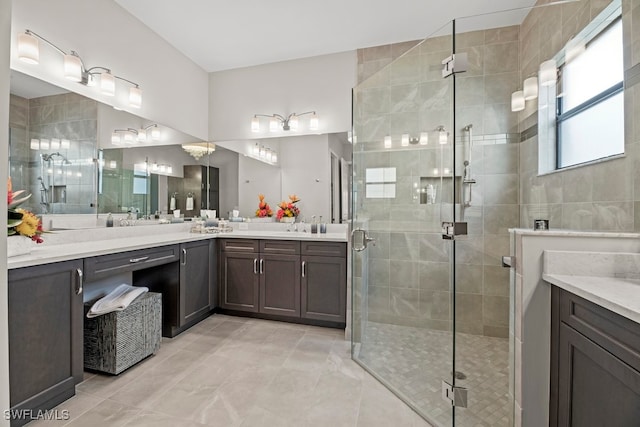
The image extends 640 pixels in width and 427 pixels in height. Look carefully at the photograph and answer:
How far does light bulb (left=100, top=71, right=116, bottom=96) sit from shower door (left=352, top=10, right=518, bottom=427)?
2.18 meters

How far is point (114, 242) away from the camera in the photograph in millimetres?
2246

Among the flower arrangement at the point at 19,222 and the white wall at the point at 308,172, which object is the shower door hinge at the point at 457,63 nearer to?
the white wall at the point at 308,172

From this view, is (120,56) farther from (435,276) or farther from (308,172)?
(435,276)

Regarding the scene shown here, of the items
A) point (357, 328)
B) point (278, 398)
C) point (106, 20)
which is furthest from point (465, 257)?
point (106, 20)

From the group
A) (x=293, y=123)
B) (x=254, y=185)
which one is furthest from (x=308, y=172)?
→ (x=254, y=185)

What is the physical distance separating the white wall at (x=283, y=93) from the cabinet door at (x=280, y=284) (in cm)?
147

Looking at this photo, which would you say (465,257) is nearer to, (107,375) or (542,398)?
(542,398)

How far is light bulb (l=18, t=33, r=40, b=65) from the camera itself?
1.82 m

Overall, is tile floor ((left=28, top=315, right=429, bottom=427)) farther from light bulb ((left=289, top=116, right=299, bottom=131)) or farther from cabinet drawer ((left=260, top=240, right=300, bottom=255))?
light bulb ((left=289, top=116, right=299, bottom=131))

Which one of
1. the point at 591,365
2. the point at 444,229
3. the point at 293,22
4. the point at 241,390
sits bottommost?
the point at 241,390

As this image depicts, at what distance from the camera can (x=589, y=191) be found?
1.40 meters

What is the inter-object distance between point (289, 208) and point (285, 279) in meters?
0.86

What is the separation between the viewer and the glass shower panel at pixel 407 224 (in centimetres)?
169

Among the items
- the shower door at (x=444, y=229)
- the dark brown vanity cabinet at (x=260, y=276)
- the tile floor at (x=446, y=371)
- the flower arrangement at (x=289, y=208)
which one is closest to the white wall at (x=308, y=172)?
the flower arrangement at (x=289, y=208)
